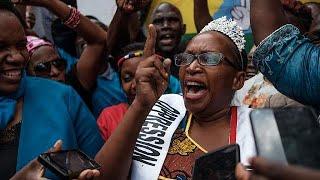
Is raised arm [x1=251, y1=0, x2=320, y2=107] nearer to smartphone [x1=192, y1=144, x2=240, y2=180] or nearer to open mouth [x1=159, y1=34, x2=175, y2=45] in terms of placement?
smartphone [x1=192, y1=144, x2=240, y2=180]

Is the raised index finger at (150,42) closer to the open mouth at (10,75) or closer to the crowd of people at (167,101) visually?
the crowd of people at (167,101)

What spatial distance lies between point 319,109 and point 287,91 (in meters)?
0.13

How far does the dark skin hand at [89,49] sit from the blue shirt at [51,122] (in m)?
0.96

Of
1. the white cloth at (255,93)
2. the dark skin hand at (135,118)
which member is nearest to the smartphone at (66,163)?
the dark skin hand at (135,118)

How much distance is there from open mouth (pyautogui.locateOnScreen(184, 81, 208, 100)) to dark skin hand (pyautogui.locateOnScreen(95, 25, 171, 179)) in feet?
0.80

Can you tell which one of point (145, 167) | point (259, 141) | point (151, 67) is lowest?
point (145, 167)

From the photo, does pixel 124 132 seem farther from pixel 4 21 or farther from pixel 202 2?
pixel 202 2

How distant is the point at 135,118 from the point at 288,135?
1.35 m

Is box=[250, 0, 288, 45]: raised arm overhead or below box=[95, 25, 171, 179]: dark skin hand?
overhead

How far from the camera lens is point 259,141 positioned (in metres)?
0.89

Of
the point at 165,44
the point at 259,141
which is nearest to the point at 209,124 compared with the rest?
the point at 259,141

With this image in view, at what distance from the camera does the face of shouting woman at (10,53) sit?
242 centimetres

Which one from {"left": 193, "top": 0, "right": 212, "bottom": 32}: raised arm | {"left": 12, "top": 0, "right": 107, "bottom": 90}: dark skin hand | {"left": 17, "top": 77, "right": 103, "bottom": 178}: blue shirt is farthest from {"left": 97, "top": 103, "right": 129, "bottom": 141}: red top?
{"left": 193, "top": 0, "right": 212, "bottom": 32}: raised arm

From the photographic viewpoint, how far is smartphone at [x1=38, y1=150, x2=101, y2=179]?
5.92 feet
